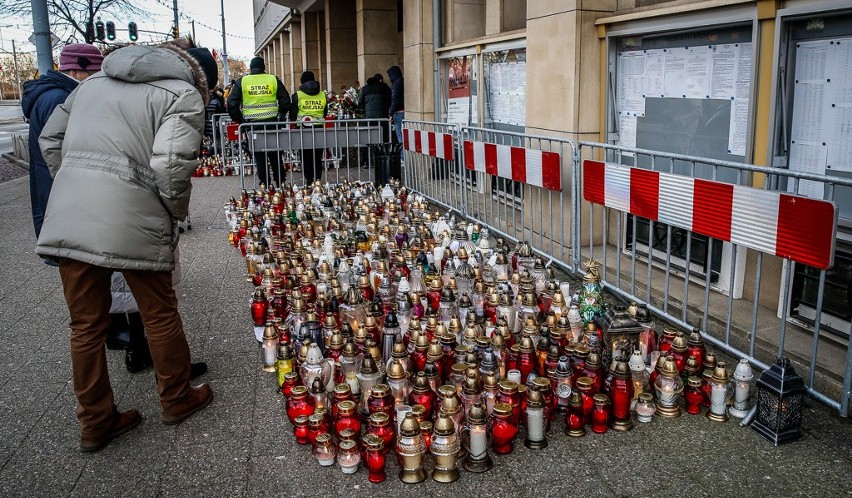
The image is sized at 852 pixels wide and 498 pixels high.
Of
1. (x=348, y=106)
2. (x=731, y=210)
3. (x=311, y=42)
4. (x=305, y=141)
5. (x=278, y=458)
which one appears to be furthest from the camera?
(x=311, y=42)

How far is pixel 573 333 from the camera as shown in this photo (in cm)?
448

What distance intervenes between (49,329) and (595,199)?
4.29m

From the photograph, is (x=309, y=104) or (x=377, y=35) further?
(x=377, y=35)

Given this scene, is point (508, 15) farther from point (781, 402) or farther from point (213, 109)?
point (213, 109)

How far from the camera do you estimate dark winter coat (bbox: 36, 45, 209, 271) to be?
3461 mm

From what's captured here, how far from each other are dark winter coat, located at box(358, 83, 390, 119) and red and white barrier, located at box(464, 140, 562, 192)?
5.66 metres

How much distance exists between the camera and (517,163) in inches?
275

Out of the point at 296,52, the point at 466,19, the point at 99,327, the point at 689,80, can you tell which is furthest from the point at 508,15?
the point at 296,52

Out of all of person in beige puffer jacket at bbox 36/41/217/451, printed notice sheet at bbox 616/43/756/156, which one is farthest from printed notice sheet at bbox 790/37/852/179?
person in beige puffer jacket at bbox 36/41/217/451

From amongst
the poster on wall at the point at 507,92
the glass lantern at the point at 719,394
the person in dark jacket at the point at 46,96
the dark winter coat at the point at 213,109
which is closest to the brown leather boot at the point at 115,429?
the person in dark jacket at the point at 46,96

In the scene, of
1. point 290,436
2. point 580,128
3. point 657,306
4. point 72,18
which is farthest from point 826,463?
point 72,18

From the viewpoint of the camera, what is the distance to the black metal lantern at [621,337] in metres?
4.19

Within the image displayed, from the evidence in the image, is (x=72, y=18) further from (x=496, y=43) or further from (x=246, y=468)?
(x=246, y=468)

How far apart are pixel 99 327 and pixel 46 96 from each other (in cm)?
171
